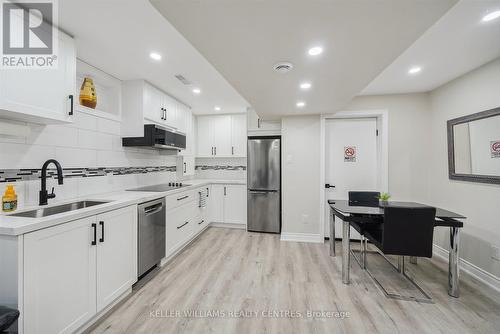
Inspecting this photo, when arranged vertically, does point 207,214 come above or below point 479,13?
below

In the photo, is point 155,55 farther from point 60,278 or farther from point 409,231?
point 409,231

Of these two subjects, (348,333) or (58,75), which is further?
(58,75)

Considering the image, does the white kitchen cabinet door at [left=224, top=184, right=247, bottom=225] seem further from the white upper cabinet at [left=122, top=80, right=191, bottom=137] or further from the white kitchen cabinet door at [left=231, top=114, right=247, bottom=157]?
the white upper cabinet at [left=122, top=80, right=191, bottom=137]

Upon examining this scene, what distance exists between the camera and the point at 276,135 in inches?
156

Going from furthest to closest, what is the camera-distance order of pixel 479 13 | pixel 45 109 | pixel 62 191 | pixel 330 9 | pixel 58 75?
pixel 62 191
pixel 58 75
pixel 45 109
pixel 479 13
pixel 330 9

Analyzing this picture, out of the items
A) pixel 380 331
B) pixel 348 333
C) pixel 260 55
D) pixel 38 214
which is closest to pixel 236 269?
pixel 348 333

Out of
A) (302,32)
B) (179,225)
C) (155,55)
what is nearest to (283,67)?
(302,32)

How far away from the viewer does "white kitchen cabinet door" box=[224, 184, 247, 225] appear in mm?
4180

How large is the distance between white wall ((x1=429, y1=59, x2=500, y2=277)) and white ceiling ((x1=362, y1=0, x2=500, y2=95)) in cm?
17

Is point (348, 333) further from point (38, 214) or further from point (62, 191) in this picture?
point (62, 191)

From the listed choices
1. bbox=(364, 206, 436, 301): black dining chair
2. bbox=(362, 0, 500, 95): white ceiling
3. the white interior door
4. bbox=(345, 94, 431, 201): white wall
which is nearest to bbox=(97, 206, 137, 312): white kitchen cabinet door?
bbox=(364, 206, 436, 301): black dining chair

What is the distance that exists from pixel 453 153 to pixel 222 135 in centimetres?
378

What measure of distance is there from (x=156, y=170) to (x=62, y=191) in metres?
1.47

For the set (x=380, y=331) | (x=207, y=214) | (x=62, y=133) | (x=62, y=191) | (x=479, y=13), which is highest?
(x=479, y=13)
